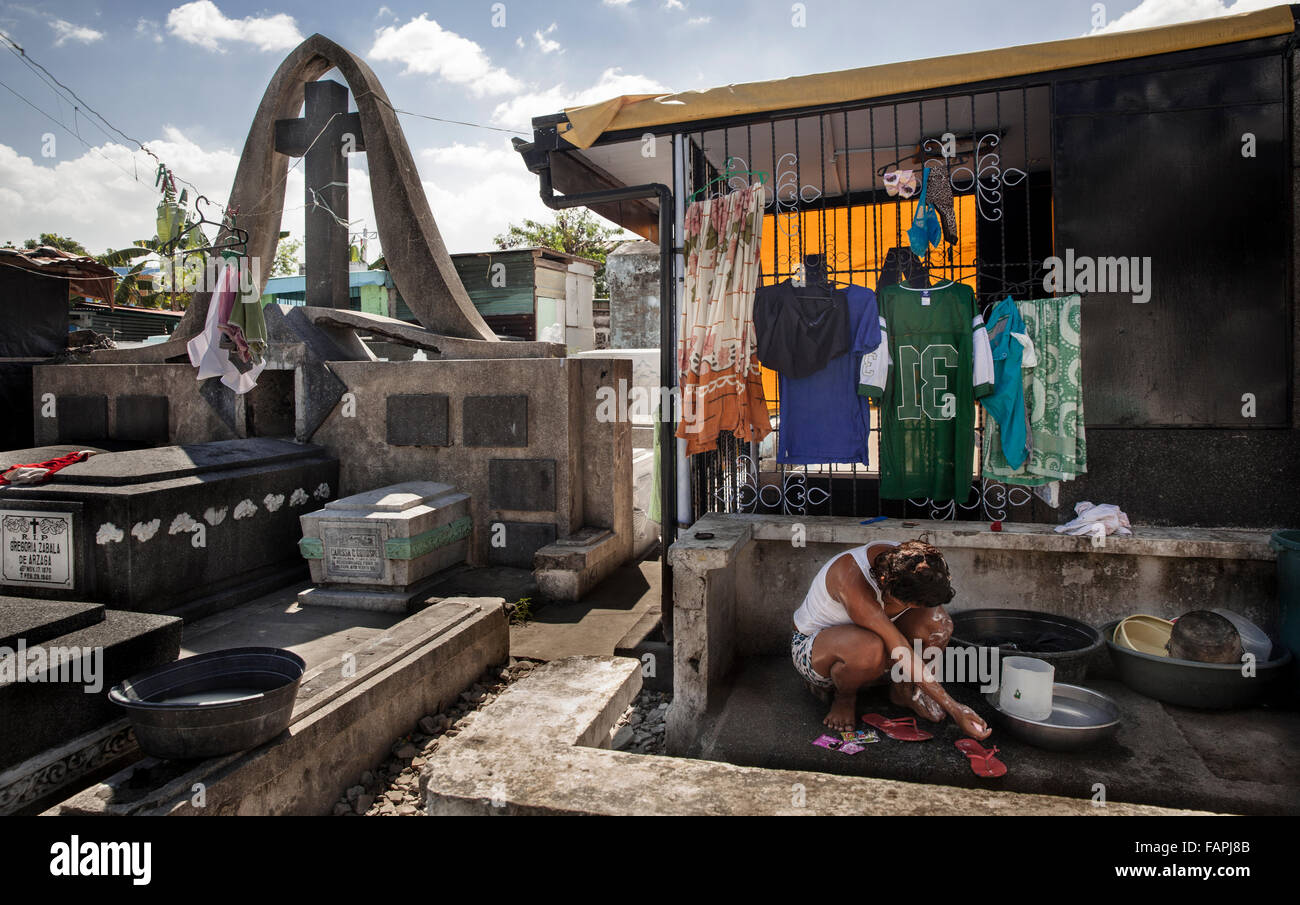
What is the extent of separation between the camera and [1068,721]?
3.65 m

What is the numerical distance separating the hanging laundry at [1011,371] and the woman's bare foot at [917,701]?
156 cm

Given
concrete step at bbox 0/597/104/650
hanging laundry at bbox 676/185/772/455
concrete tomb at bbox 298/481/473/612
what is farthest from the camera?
concrete tomb at bbox 298/481/473/612

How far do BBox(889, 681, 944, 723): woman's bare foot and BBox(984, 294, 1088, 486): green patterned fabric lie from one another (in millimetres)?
1575

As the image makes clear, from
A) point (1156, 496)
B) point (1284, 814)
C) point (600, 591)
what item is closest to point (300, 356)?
point (600, 591)

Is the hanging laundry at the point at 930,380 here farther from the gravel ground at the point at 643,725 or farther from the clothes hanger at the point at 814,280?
the gravel ground at the point at 643,725

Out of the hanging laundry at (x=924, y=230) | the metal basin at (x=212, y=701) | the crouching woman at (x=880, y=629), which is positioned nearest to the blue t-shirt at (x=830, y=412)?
the hanging laundry at (x=924, y=230)

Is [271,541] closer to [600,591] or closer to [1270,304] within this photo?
[600,591]

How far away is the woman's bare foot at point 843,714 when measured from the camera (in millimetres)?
3750

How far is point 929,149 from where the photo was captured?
5887 mm

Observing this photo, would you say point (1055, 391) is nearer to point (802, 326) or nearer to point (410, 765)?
point (802, 326)

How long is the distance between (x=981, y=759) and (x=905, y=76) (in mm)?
3755

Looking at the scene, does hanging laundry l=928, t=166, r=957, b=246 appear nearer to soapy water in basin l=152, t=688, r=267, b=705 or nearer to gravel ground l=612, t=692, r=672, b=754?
gravel ground l=612, t=692, r=672, b=754

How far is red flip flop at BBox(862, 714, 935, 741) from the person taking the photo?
362 cm

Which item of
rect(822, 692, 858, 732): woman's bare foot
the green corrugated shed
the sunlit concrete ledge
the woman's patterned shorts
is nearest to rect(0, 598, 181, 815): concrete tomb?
the sunlit concrete ledge
